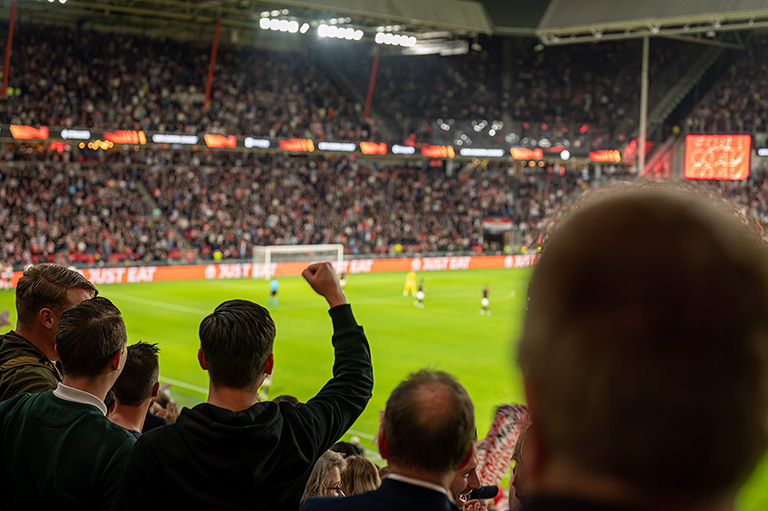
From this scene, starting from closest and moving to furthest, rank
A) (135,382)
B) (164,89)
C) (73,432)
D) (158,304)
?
(73,432), (135,382), (158,304), (164,89)

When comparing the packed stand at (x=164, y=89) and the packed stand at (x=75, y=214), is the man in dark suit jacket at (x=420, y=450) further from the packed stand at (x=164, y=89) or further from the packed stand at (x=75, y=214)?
the packed stand at (x=164, y=89)

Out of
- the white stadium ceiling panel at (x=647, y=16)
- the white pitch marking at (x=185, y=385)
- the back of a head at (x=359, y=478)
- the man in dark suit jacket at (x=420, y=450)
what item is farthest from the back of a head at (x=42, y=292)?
the white stadium ceiling panel at (x=647, y=16)

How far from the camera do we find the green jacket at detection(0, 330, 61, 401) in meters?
4.16

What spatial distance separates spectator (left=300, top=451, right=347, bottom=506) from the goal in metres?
34.3

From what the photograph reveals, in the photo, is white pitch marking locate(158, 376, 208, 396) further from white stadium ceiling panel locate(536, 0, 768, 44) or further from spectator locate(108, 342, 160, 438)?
white stadium ceiling panel locate(536, 0, 768, 44)

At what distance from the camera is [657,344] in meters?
0.93

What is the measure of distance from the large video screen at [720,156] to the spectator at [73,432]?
102 ft

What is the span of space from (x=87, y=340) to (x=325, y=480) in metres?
1.63

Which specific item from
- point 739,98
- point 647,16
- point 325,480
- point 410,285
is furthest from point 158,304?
point 739,98

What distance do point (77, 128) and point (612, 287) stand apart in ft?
130

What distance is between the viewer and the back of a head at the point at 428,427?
239cm

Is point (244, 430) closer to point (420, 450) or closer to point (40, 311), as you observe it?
point (420, 450)

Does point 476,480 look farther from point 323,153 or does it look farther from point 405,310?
point 323,153

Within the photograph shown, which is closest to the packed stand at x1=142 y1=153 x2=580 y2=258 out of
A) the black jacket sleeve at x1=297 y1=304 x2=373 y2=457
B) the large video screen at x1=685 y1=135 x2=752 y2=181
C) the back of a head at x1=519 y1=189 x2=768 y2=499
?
the large video screen at x1=685 y1=135 x2=752 y2=181
